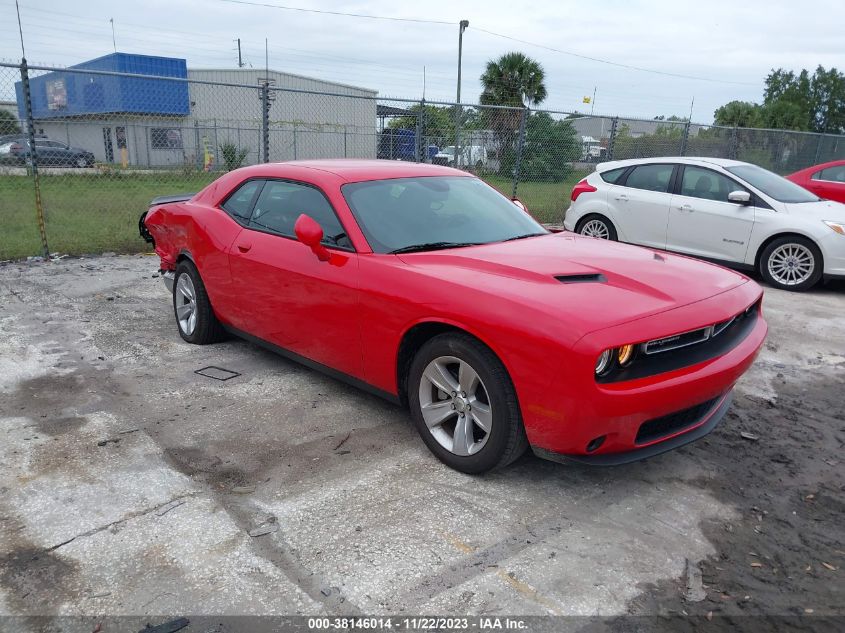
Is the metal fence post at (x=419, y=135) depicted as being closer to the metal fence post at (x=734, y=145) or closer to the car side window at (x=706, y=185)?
the car side window at (x=706, y=185)

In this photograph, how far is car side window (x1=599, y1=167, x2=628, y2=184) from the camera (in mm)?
9087

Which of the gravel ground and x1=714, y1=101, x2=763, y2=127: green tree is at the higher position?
x1=714, y1=101, x2=763, y2=127: green tree

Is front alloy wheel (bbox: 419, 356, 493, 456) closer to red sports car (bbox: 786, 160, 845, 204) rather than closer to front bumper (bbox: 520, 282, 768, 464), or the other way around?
front bumper (bbox: 520, 282, 768, 464)

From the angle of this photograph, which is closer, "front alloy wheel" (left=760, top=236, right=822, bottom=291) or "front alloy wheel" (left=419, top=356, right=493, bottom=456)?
"front alloy wheel" (left=419, top=356, right=493, bottom=456)

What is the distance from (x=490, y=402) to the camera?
9.98 feet

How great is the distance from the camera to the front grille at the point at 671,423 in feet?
9.82

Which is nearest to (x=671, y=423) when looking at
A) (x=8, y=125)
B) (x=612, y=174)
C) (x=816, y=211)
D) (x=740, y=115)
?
(x=816, y=211)

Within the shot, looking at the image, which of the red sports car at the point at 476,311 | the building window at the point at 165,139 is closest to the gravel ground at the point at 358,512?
the red sports car at the point at 476,311

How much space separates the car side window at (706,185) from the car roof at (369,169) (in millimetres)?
4762

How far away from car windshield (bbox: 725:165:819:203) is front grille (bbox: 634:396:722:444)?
5689 millimetres

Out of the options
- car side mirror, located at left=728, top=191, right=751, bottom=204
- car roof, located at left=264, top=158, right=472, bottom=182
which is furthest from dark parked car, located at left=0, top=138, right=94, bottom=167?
car side mirror, located at left=728, top=191, right=751, bottom=204

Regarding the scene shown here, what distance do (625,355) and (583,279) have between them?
554 millimetres

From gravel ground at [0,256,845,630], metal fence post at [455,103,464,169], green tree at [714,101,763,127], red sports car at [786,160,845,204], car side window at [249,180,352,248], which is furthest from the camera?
green tree at [714,101,763,127]

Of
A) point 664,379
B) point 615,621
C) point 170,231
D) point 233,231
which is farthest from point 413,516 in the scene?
point 170,231
